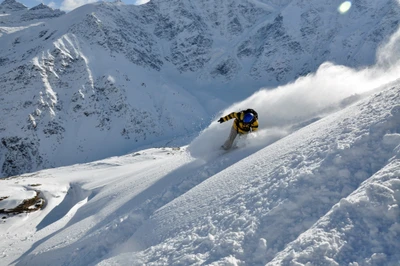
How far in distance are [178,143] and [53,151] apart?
2958cm

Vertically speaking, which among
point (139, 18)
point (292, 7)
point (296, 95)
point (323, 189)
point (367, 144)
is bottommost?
point (323, 189)

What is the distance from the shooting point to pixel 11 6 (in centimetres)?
13725

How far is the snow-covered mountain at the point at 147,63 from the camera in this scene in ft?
233

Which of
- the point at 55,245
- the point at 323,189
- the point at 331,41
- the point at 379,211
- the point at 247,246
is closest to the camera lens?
the point at 379,211

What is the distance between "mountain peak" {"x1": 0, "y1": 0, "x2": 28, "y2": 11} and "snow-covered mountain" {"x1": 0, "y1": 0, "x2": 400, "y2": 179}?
65.5ft

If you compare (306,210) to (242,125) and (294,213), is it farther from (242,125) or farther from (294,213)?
(242,125)

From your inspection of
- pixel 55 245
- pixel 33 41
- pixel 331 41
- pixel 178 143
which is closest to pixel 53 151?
pixel 178 143

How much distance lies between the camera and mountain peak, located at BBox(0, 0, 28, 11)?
135 meters

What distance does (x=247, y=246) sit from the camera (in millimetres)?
4195

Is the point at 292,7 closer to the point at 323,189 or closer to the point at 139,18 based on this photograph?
the point at 139,18

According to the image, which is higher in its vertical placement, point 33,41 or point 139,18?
point 139,18

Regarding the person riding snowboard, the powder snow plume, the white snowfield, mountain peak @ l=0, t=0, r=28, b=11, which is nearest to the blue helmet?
the person riding snowboard

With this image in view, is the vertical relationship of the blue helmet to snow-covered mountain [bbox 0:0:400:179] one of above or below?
below

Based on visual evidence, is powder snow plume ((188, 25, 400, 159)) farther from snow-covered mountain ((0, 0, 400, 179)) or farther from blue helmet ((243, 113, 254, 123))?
snow-covered mountain ((0, 0, 400, 179))
